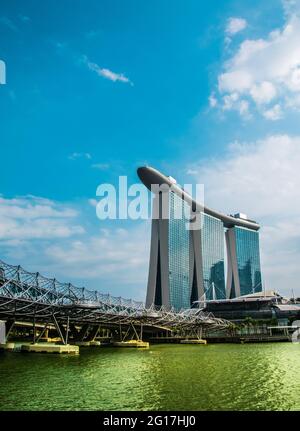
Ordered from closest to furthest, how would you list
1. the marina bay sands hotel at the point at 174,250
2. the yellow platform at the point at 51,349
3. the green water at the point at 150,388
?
the green water at the point at 150,388 < the yellow platform at the point at 51,349 < the marina bay sands hotel at the point at 174,250

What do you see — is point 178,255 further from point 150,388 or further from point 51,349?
point 150,388

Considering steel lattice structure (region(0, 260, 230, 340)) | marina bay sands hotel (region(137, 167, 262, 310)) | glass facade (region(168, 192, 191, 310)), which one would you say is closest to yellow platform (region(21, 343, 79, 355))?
steel lattice structure (region(0, 260, 230, 340))

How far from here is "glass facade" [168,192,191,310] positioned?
7057 inches

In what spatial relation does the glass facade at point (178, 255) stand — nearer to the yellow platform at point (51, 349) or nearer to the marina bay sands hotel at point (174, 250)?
the marina bay sands hotel at point (174, 250)

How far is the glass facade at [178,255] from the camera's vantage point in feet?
588

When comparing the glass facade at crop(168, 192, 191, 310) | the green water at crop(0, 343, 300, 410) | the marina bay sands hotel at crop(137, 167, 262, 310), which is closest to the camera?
the green water at crop(0, 343, 300, 410)

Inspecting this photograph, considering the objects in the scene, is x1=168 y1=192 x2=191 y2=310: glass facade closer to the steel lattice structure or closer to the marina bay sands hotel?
the marina bay sands hotel

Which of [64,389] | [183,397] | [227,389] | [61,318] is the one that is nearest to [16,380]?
[64,389]

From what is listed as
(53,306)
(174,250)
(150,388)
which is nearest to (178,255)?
(174,250)

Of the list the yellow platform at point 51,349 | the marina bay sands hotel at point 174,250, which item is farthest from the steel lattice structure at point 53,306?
the marina bay sands hotel at point 174,250

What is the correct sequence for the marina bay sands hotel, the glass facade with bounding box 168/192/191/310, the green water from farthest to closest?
the glass facade with bounding box 168/192/191/310 → the marina bay sands hotel → the green water

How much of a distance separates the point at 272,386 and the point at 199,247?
543ft
